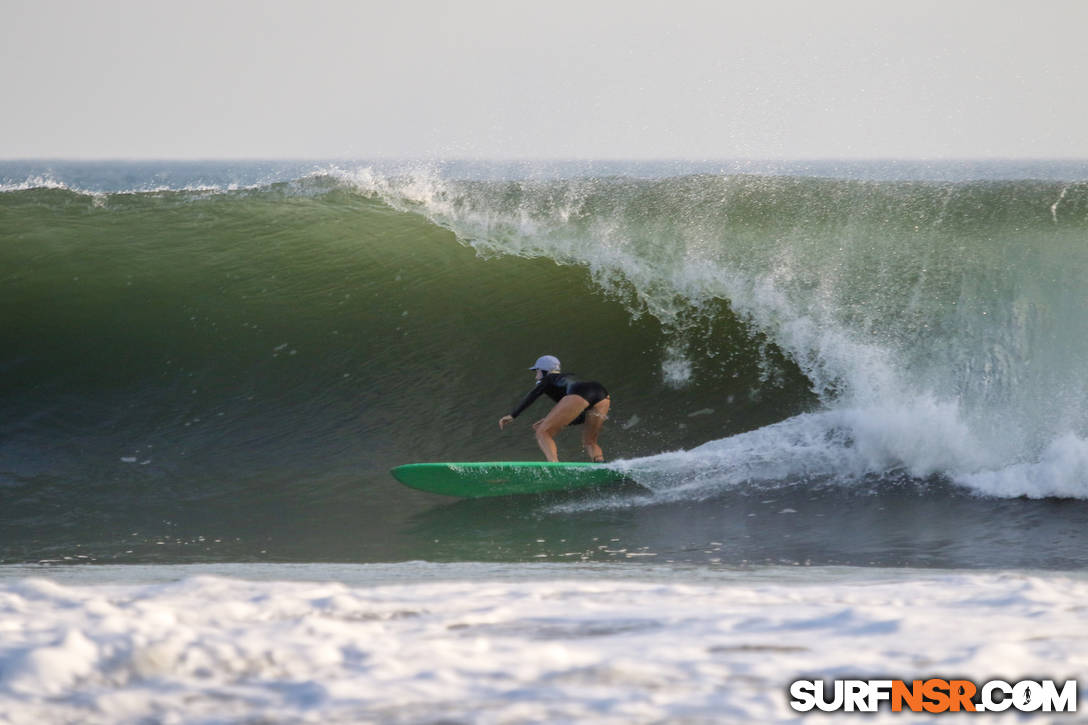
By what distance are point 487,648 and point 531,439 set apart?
507 cm

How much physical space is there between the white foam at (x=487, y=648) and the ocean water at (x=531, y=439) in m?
0.02

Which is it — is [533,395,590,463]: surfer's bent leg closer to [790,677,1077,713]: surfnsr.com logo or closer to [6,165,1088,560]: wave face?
[6,165,1088,560]: wave face

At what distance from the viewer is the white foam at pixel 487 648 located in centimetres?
270

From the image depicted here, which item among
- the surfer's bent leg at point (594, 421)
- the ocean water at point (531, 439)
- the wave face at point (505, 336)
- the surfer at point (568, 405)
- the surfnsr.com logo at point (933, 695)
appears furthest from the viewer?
the surfer's bent leg at point (594, 421)

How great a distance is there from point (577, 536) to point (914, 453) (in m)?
2.75

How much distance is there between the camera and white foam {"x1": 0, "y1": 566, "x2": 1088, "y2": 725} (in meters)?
2.70

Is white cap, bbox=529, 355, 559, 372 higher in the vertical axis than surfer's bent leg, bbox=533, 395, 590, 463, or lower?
higher

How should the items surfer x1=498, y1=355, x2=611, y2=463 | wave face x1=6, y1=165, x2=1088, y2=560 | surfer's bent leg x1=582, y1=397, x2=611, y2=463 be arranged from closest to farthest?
wave face x1=6, y1=165, x2=1088, y2=560, surfer x1=498, y1=355, x2=611, y2=463, surfer's bent leg x1=582, y1=397, x2=611, y2=463

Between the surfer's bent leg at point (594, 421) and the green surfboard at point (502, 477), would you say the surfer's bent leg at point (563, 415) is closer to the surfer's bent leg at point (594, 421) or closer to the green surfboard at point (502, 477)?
the surfer's bent leg at point (594, 421)

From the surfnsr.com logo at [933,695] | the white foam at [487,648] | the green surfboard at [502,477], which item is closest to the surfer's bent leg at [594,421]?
the green surfboard at [502,477]

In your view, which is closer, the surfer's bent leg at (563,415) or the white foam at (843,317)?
the white foam at (843,317)

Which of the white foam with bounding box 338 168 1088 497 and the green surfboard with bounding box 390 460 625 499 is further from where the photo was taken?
the white foam with bounding box 338 168 1088 497

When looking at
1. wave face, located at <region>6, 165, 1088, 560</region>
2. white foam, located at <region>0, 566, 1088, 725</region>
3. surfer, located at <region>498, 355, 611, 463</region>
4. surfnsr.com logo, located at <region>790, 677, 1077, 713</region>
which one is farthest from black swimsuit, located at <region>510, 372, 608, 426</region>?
surfnsr.com logo, located at <region>790, 677, 1077, 713</region>

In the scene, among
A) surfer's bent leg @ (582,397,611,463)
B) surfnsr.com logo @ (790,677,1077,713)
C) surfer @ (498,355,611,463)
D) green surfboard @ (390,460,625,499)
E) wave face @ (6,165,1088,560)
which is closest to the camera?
surfnsr.com logo @ (790,677,1077,713)
